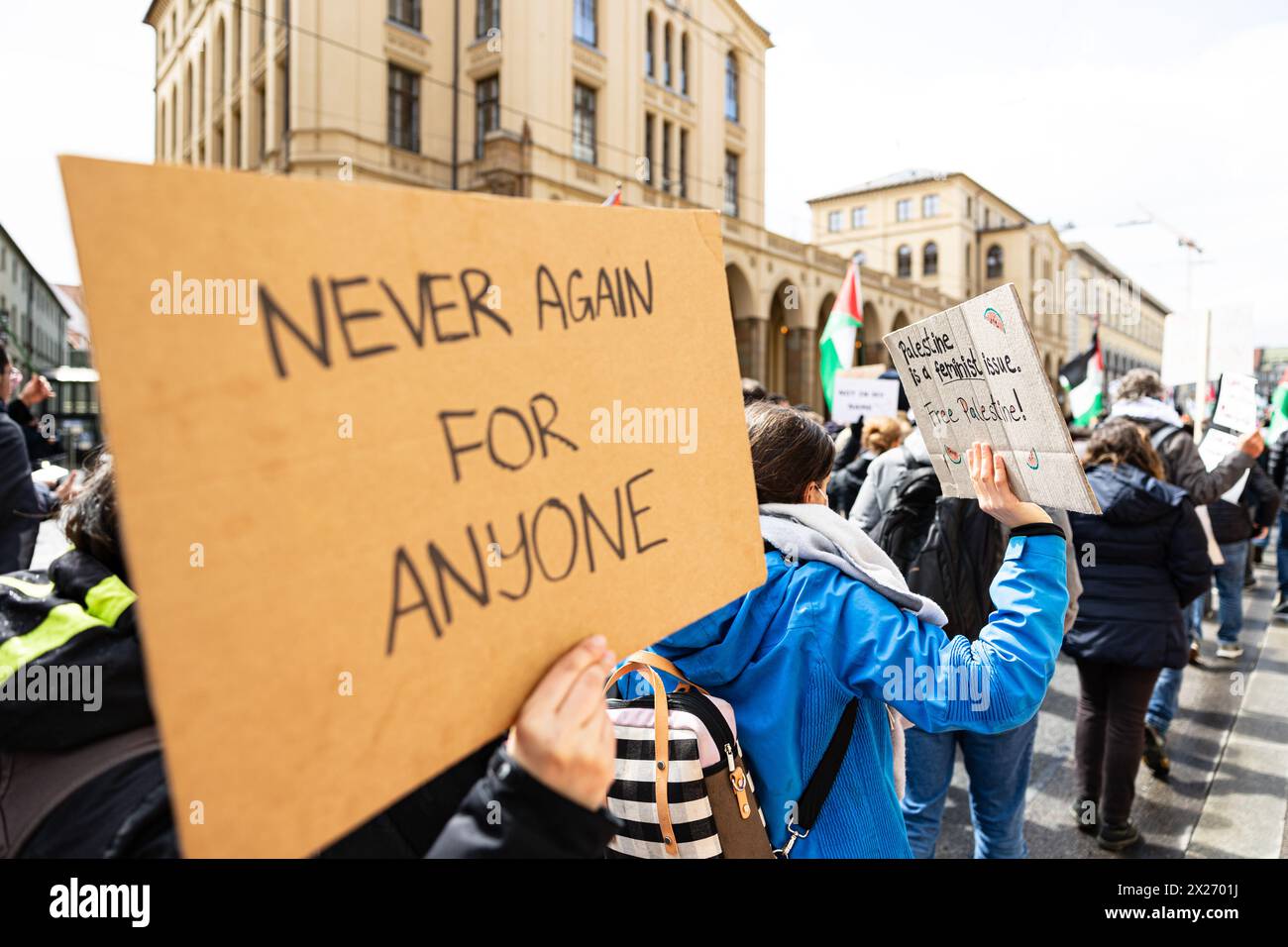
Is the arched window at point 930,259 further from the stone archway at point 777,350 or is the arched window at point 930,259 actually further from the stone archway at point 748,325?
the stone archway at point 748,325

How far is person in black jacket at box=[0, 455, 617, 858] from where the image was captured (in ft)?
2.85

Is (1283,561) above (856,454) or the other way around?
the other way around

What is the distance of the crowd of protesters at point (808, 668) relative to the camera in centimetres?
91

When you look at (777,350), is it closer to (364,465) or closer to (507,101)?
(507,101)

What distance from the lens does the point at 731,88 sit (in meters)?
26.5

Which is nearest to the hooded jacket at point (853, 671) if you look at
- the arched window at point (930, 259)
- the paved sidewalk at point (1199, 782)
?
the paved sidewalk at point (1199, 782)

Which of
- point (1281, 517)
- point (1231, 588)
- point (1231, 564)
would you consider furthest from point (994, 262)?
point (1231, 588)

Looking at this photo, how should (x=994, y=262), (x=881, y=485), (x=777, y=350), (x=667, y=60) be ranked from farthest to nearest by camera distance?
(x=994, y=262), (x=777, y=350), (x=667, y=60), (x=881, y=485)

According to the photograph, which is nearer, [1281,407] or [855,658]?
[855,658]

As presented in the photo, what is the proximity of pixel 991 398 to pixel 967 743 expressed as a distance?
5.15 feet

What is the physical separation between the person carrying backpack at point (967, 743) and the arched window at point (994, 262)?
2294 inches
